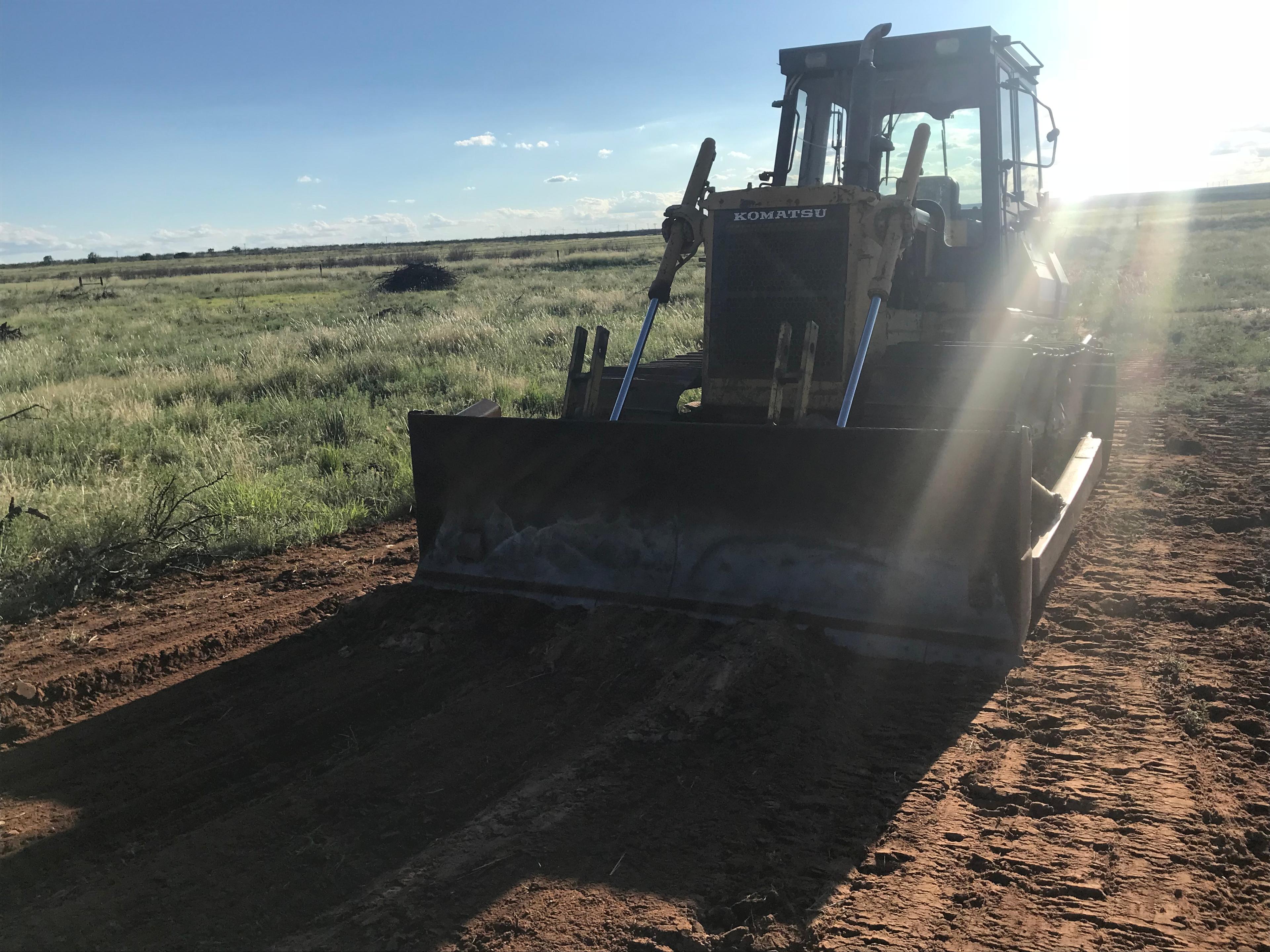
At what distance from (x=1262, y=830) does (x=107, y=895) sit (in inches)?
143

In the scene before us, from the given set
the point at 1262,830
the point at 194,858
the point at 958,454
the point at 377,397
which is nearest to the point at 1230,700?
the point at 1262,830

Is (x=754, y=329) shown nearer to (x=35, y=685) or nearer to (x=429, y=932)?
(x=429, y=932)

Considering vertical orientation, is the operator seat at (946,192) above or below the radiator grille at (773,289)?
above

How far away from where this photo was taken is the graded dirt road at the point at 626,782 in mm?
2701

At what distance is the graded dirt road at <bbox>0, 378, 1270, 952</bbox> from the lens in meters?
2.70

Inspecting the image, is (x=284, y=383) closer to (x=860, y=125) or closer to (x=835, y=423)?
(x=860, y=125)

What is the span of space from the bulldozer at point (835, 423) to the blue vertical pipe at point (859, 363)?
16 millimetres

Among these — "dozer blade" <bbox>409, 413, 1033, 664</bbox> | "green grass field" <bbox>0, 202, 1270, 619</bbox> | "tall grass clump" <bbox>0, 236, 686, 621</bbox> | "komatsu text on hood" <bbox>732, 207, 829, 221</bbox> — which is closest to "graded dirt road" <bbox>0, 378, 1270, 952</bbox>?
"dozer blade" <bbox>409, 413, 1033, 664</bbox>

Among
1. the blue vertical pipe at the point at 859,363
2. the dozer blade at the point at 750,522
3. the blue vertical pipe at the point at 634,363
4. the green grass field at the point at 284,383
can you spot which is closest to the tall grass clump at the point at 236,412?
the green grass field at the point at 284,383

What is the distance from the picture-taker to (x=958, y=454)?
4.26 meters

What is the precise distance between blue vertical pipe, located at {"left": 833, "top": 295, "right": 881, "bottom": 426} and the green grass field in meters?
4.39

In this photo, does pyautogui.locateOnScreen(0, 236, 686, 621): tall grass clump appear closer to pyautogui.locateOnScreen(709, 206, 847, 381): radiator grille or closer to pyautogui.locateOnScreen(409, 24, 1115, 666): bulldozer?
pyautogui.locateOnScreen(409, 24, 1115, 666): bulldozer

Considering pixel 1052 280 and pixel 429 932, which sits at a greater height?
pixel 1052 280

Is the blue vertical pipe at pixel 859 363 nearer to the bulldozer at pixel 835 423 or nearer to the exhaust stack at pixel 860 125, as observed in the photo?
the bulldozer at pixel 835 423
